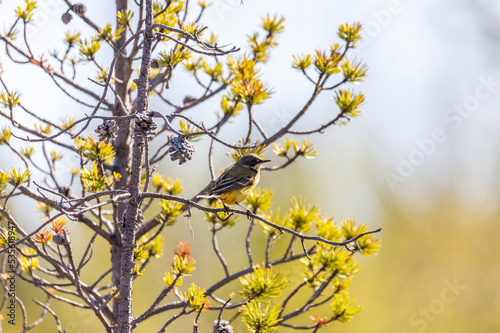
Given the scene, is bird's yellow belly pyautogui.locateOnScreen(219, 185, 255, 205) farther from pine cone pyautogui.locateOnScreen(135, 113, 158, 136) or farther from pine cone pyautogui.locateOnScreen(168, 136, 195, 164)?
pine cone pyautogui.locateOnScreen(135, 113, 158, 136)

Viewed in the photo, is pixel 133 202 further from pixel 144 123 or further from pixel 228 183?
pixel 228 183

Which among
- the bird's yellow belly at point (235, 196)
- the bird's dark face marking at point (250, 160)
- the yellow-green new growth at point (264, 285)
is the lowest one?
the yellow-green new growth at point (264, 285)

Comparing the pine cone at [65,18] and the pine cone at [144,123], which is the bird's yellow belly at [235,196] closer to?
the pine cone at [144,123]

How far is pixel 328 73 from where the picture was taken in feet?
7.21

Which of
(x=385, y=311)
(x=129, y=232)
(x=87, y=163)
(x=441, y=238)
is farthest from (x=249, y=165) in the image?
(x=441, y=238)

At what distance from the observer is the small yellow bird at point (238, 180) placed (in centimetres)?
233

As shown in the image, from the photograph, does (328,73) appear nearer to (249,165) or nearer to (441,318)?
(249,165)

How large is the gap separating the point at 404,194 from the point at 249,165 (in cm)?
644

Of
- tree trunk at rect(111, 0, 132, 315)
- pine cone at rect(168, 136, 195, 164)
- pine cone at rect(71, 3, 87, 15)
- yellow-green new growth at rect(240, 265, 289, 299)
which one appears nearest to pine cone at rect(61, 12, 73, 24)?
pine cone at rect(71, 3, 87, 15)

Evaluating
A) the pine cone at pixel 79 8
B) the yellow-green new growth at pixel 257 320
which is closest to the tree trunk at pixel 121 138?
the pine cone at pixel 79 8

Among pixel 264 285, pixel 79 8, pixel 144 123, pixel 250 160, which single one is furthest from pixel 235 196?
pixel 79 8

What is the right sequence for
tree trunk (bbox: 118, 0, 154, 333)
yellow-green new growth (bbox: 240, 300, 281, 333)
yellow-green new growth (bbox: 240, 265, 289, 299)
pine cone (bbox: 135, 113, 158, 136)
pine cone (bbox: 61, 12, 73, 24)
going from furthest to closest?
pine cone (bbox: 61, 12, 73, 24), yellow-green new growth (bbox: 240, 265, 289, 299), yellow-green new growth (bbox: 240, 300, 281, 333), tree trunk (bbox: 118, 0, 154, 333), pine cone (bbox: 135, 113, 158, 136)

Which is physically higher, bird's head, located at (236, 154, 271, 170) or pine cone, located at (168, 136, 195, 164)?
bird's head, located at (236, 154, 271, 170)

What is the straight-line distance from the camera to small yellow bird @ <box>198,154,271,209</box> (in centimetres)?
233
